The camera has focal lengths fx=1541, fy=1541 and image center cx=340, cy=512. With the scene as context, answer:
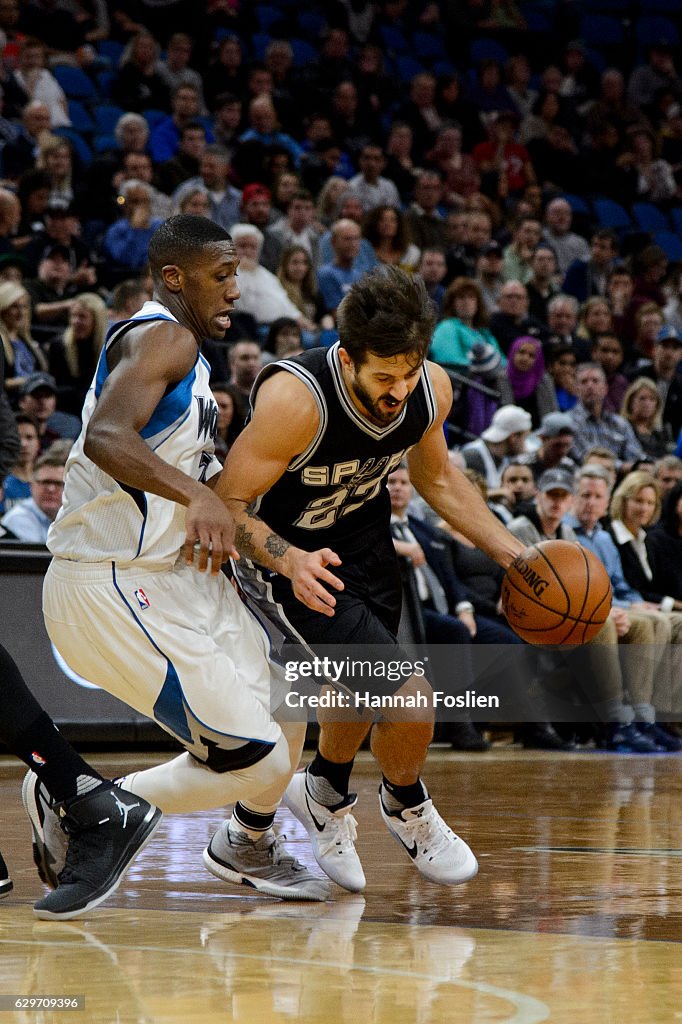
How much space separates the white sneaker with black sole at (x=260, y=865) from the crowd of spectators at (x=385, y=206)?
4442 mm

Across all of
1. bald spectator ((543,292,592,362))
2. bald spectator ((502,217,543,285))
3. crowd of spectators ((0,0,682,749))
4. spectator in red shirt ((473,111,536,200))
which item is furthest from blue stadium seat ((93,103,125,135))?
bald spectator ((543,292,592,362))

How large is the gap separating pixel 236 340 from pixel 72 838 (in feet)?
26.7

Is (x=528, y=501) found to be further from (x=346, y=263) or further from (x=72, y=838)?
(x=72, y=838)

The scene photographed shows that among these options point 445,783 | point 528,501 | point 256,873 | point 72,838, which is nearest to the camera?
point 72,838

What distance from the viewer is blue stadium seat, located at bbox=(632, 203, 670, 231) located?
18000 millimetres

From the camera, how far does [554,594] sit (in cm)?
476

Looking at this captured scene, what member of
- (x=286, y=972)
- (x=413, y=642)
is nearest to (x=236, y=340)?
(x=413, y=642)

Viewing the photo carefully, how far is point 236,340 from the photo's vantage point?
39.0 ft

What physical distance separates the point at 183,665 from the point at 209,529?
0.44 m

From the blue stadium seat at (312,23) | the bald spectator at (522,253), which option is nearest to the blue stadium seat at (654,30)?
the blue stadium seat at (312,23)

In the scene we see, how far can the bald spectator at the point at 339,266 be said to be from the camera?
12688 millimetres

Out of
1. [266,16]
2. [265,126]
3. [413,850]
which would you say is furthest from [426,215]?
[413,850]

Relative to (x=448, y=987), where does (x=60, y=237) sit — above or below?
below

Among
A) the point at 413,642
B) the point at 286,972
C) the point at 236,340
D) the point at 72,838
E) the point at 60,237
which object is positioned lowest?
the point at 413,642
